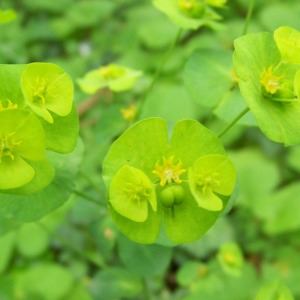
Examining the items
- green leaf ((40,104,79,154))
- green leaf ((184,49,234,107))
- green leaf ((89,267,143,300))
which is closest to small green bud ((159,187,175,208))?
green leaf ((40,104,79,154))

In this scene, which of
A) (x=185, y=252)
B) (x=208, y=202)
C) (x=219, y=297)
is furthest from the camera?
(x=185, y=252)

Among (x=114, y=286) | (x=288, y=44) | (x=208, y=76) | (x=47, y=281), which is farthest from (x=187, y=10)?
(x=47, y=281)

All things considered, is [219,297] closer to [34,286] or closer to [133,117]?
[133,117]

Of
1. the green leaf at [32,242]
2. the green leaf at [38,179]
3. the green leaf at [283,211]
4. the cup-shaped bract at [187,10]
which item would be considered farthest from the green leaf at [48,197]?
the green leaf at [283,211]

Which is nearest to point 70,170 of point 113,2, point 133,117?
point 133,117

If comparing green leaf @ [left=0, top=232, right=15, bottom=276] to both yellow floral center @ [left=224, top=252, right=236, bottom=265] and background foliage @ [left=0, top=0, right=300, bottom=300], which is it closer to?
background foliage @ [left=0, top=0, right=300, bottom=300]

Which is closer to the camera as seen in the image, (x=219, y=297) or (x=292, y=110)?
(x=292, y=110)

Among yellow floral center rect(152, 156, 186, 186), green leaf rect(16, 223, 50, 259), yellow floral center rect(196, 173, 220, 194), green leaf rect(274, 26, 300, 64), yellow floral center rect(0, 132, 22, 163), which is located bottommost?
green leaf rect(16, 223, 50, 259)
